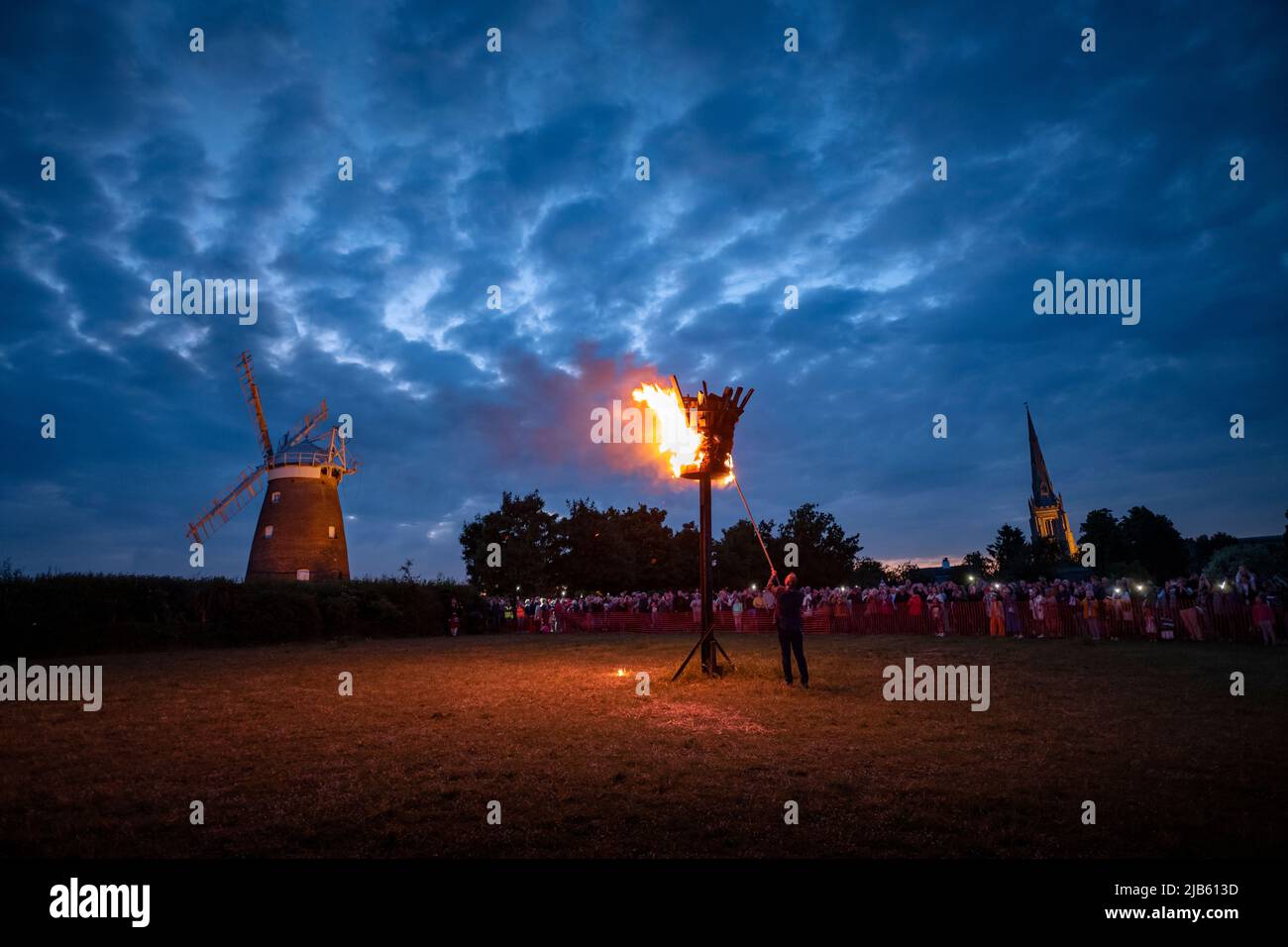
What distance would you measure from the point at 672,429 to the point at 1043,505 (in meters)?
157

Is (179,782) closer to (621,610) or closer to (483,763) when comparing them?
(483,763)

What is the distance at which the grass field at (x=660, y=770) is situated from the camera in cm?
464

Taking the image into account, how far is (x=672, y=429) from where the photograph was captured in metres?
14.2

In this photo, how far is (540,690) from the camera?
479 inches

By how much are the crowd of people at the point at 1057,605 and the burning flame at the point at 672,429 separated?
3.50 metres

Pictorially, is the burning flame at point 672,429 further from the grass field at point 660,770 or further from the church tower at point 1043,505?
the church tower at point 1043,505

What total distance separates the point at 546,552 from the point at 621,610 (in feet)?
55.9

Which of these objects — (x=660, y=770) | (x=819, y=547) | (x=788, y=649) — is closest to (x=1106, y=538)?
(x=819, y=547)

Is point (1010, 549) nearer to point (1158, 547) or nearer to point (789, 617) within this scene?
point (1158, 547)

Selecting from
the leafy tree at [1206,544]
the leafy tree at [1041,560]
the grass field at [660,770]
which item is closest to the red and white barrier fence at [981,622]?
the grass field at [660,770]

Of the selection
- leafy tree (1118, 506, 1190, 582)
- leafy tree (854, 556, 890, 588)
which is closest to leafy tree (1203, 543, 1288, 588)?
leafy tree (1118, 506, 1190, 582)
